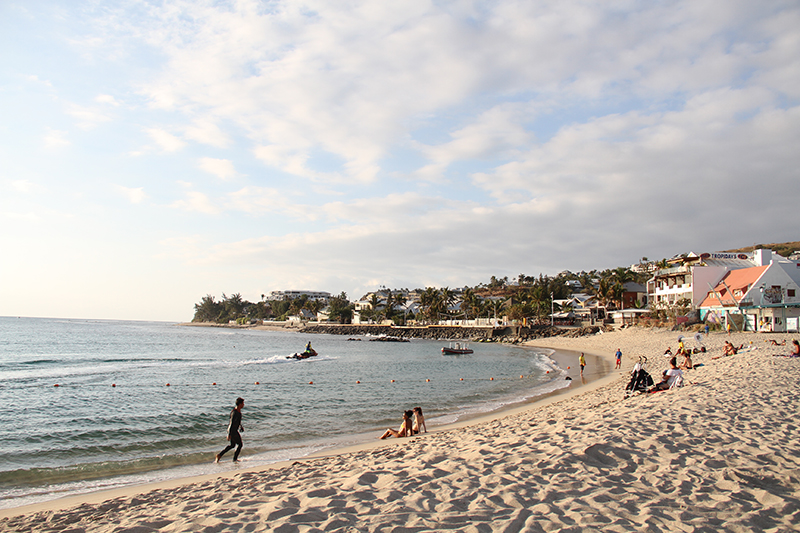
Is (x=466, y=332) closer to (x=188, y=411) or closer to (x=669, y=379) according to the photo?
(x=188, y=411)

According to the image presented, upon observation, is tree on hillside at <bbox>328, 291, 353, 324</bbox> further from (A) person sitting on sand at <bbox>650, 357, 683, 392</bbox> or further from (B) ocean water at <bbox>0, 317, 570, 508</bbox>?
(A) person sitting on sand at <bbox>650, 357, 683, 392</bbox>

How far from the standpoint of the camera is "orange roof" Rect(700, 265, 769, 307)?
4744 cm

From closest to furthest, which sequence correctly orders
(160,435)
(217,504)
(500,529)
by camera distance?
1. (500,529)
2. (217,504)
3. (160,435)

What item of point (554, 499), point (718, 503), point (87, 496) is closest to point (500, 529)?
point (554, 499)

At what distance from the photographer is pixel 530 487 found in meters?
6.65

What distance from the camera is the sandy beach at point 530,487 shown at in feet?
18.5

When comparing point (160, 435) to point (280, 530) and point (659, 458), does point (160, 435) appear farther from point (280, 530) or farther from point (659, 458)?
point (659, 458)

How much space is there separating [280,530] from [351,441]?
9.26m

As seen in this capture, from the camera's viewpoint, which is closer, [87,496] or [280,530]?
[280,530]

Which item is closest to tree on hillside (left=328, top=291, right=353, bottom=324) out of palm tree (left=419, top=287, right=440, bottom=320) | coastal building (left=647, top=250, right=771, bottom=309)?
palm tree (left=419, top=287, right=440, bottom=320)

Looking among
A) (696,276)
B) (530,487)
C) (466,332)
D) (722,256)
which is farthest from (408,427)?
(466,332)

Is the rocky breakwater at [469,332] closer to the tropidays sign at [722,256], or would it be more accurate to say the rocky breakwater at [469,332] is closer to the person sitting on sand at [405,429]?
the tropidays sign at [722,256]

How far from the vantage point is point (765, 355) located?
23.0m

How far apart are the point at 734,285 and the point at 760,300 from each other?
596cm
